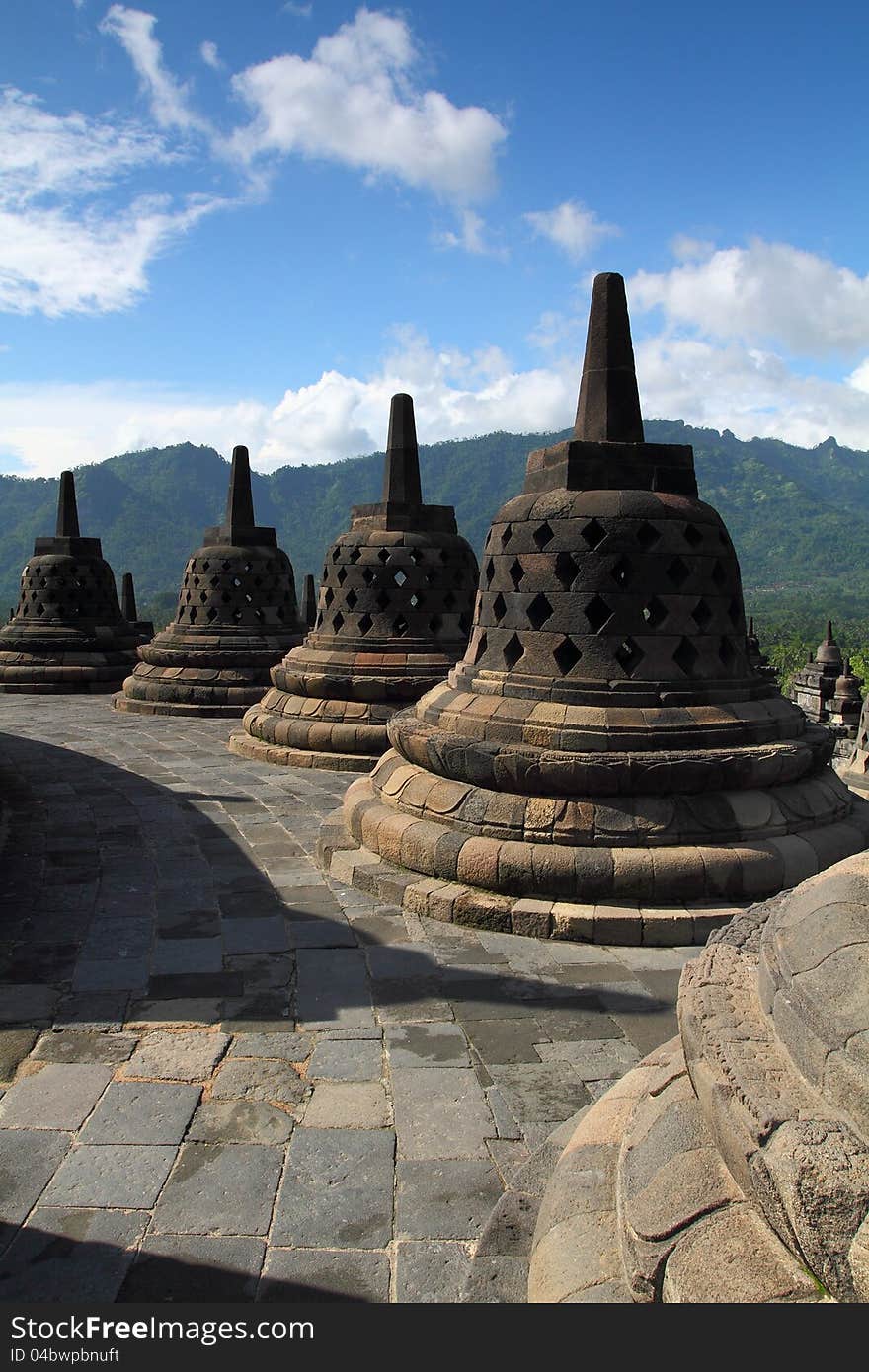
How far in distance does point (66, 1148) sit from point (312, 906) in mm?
2560

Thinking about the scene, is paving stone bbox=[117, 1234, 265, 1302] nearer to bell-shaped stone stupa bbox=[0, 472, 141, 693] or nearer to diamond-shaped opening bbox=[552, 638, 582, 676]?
diamond-shaped opening bbox=[552, 638, 582, 676]

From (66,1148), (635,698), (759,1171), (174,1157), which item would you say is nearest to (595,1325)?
(759,1171)

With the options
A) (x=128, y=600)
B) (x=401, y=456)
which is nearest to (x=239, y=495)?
(x=401, y=456)

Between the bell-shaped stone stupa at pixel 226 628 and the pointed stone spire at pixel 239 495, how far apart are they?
0.6 inches

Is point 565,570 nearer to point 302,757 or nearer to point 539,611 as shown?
point 539,611

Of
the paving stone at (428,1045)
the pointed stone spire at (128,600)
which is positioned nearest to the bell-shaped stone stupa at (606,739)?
the paving stone at (428,1045)

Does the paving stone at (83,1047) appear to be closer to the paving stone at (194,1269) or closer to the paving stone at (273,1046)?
the paving stone at (273,1046)

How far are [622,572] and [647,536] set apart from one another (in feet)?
0.91

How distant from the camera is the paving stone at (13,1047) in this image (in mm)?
3641

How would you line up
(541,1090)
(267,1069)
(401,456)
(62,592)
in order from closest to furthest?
(541,1090), (267,1069), (401,456), (62,592)

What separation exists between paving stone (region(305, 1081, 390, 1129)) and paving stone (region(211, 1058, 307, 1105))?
0.08m

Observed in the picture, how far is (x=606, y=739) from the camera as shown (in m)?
5.54

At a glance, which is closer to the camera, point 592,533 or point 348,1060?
point 348,1060

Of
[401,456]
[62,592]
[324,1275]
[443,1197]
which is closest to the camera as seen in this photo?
[324,1275]
